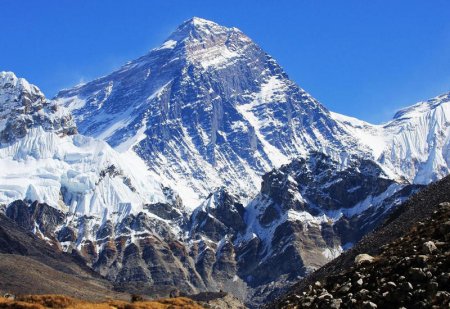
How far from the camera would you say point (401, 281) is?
4188 centimetres

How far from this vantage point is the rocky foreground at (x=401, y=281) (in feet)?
129

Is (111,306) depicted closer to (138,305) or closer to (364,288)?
(138,305)

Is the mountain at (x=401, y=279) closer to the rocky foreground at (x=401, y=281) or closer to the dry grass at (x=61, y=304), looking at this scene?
the rocky foreground at (x=401, y=281)

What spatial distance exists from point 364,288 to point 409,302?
530 centimetres

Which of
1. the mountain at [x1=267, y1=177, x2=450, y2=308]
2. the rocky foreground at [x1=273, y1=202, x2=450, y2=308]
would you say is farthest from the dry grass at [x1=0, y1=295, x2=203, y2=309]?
the mountain at [x1=267, y1=177, x2=450, y2=308]

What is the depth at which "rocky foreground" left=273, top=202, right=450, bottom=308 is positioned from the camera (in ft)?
129

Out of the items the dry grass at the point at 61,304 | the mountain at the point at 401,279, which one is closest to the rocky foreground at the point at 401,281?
the mountain at the point at 401,279

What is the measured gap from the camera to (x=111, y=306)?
189ft

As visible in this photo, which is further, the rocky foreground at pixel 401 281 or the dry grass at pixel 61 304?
the dry grass at pixel 61 304

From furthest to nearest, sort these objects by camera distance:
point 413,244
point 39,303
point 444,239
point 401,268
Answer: point 39,303 → point 413,244 → point 444,239 → point 401,268

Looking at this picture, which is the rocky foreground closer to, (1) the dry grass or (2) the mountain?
(2) the mountain

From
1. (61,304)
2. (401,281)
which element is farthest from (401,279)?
(61,304)

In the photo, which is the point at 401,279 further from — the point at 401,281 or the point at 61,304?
the point at 61,304

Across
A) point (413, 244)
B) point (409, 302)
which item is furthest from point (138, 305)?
point (409, 302)
